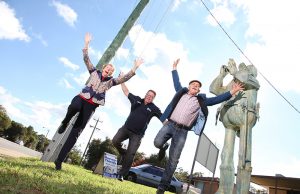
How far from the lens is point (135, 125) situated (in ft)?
22.3

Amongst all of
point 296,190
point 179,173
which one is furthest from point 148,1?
point 179,173

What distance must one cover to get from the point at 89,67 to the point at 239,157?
3.24 m

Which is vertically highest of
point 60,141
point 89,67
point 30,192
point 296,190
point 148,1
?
point 148,1

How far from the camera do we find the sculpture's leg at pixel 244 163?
494 cm

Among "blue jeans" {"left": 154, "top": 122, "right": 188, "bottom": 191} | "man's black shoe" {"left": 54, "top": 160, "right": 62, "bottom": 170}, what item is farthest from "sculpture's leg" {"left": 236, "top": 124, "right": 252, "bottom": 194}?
"man's black shoe" {"left": 54, "top": 160, "right": 62, "bottom": 170}

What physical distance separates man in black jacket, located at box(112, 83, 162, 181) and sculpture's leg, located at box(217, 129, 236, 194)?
6.56ft

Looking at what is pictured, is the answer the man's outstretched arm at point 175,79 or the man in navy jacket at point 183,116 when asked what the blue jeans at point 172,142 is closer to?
the man in navy jacket at point 183,116

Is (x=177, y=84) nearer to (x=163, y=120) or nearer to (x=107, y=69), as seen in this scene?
(x=163, y=120)

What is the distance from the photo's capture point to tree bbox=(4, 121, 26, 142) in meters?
85.2

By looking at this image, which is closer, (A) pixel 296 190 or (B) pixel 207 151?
(B) pixel 207 151

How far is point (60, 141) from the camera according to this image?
7.95 meters

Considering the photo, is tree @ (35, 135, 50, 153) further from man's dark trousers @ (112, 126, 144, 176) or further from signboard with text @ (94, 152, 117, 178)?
man's dark trousers @ (112, 126, 144, 176)

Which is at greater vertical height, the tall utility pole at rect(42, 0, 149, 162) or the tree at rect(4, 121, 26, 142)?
the tree at rect(4, 121, 26, 142)

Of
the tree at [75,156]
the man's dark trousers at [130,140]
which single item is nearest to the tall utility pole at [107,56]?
the man's dark trousers at [130,140]
